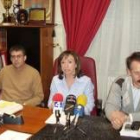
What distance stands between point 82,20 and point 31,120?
1.96m

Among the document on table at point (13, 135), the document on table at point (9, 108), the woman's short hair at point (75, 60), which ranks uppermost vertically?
the woman's short hair at point (75, 60)

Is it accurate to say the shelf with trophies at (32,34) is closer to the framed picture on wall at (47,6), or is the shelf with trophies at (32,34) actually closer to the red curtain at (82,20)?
the framed picture on wall at (47,6)

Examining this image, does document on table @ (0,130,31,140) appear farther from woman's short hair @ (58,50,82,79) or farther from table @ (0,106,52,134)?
woman's short hair @ (58,50,82,79)

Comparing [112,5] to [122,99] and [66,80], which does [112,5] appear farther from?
[122,99]

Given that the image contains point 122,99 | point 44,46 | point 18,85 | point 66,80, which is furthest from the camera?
point 44,46

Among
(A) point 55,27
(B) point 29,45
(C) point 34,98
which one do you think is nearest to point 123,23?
(A) point 55,27

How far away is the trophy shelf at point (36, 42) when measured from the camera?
12.4ft

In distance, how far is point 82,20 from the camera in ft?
12.4

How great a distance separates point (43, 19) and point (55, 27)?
0.23 meters

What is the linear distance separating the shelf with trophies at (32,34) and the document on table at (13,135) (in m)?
1.94

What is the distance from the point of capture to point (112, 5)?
146 inches

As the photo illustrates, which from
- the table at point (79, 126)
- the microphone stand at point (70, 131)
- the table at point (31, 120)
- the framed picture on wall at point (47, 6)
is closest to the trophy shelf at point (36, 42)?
the framed picture on wall at point (47, 6)

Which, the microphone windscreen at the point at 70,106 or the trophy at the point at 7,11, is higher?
the trophy at the point at 7,11

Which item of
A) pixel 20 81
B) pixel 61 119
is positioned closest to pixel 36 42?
pixel 20 81
